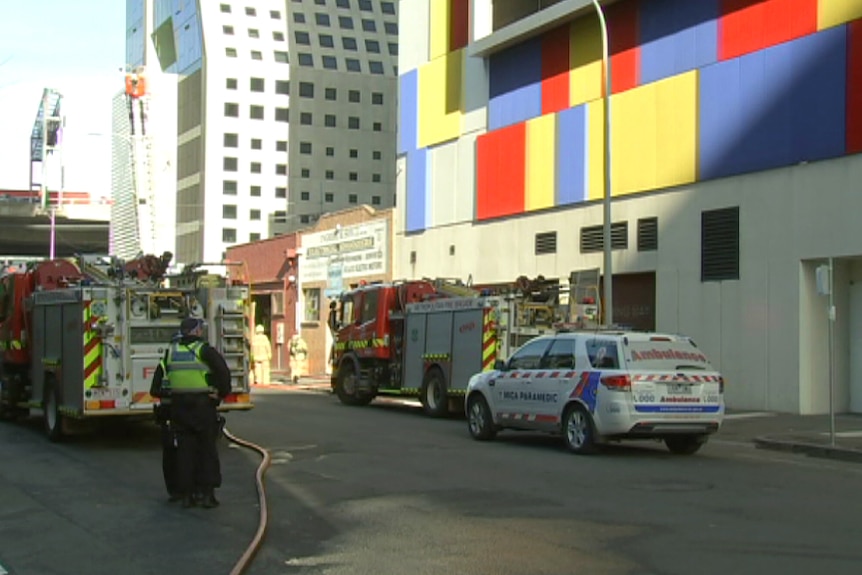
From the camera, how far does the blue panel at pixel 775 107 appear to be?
2064cm

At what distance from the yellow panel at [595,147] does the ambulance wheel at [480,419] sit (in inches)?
447

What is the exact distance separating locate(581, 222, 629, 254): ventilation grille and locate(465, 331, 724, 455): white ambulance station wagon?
1113 centimetres

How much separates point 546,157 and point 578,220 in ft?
7.39

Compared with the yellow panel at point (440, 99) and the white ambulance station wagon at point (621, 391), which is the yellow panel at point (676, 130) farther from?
the white ambulance station wagon at point (621, 391)

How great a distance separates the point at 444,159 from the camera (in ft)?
110

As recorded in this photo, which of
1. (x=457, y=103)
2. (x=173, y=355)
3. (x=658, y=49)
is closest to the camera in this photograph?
(x=173, y=355)

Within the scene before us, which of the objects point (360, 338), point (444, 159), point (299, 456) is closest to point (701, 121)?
point (360, 338)

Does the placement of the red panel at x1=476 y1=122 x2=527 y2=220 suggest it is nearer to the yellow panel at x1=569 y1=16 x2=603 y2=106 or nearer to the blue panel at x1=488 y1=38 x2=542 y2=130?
the blue panel at x1=488 y1=38 x2=542 y2=130

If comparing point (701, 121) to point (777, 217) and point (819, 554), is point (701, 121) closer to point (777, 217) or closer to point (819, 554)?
point (777, 217)

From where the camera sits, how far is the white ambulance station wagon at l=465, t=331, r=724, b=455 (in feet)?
45.5

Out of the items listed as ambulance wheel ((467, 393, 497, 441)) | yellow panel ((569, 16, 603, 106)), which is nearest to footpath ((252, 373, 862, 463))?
ambulance wheel ((467, 393, 497, 441))

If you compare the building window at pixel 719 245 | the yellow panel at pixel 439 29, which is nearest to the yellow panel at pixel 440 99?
the yellow panel at pixel 439 29

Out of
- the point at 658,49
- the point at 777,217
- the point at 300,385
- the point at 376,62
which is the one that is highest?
the point at 376,62

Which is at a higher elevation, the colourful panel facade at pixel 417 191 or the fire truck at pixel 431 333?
the colourful panel facade at pixel 417 191
